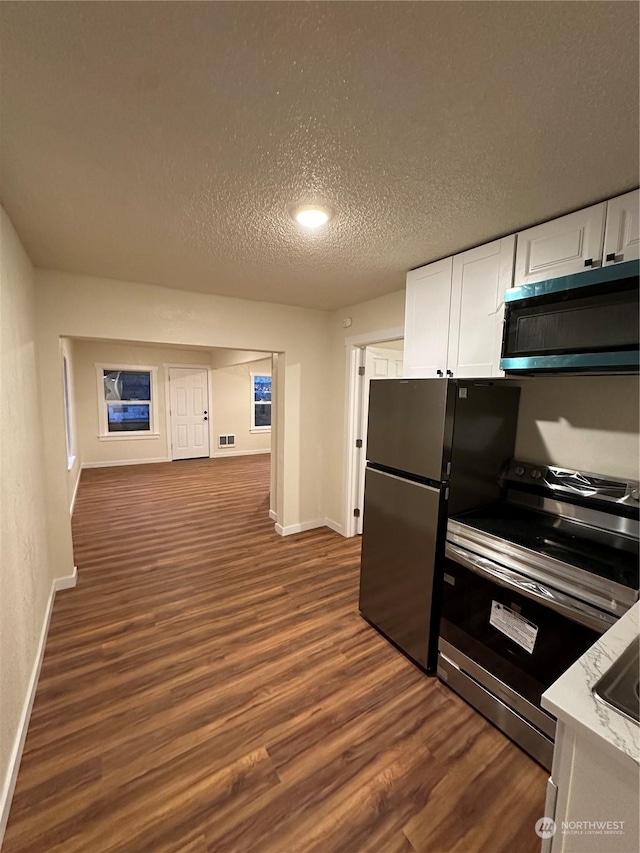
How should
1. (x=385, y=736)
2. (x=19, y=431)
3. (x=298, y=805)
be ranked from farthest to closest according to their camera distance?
(x=19, y=431) < (x=385, y=736) < (x=298, y=805)

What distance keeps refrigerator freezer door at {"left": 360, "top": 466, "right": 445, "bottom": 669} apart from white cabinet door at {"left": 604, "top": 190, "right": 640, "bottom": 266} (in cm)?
132

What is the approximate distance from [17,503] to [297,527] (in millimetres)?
2713

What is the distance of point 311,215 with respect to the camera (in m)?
1.71

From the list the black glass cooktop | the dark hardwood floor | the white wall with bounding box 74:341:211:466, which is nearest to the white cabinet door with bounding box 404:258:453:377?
the black glass cooktop

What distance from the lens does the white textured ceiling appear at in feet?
2.69

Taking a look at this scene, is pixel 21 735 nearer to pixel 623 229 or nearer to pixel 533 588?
pixel 533 588

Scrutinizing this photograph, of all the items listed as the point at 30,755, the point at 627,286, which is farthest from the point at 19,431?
the point at 627,286

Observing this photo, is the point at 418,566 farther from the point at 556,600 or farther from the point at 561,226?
the point at 561,226

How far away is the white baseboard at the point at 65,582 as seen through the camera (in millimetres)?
2799

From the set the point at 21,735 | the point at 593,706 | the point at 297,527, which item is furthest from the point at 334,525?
the point at 593,706

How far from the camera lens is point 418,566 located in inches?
81.6

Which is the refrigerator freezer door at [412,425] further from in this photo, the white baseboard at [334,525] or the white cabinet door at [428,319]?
the white baseboard at [334,525]

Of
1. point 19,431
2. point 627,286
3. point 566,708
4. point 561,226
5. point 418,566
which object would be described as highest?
point 561,226

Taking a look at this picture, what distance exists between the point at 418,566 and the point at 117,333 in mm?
2824
